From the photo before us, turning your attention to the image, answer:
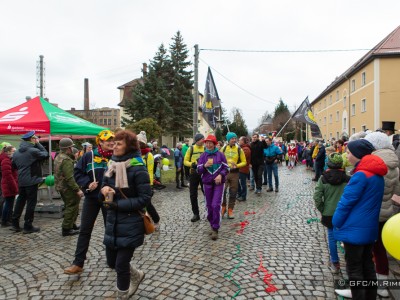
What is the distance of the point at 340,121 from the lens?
140 feet

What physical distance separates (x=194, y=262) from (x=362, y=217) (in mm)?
2393

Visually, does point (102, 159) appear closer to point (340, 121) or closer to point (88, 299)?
point (88, 299)

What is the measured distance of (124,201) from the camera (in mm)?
3074

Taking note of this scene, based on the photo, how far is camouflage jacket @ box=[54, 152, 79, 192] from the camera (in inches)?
220

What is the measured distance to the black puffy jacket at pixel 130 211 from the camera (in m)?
3.08

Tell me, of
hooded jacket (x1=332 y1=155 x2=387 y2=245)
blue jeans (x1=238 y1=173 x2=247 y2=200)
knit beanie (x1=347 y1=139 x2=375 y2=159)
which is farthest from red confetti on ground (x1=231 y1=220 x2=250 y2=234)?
knit beanie (x1=347 y1=139 x2=375 y2=159)

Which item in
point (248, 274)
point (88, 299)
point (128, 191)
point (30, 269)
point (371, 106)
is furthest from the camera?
point (371, 106)

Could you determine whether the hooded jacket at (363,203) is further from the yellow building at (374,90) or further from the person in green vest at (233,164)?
the yellow building at (374,90)

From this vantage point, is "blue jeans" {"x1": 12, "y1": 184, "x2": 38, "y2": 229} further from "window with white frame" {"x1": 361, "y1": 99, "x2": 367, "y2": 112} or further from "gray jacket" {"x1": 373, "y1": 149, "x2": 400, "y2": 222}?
"window with white frame" {"x1": 361, "y1": 99, "x2": 367, "y2": 112}

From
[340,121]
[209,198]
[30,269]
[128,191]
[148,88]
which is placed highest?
[148,88]

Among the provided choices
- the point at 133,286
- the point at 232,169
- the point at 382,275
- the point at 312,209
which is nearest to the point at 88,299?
the point at 133,286

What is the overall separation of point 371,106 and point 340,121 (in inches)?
436

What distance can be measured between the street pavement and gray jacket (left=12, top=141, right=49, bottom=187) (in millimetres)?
1034

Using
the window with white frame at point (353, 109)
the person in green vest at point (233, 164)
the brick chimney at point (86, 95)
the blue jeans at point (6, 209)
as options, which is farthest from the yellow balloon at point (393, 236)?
the brick chimney at point (86, 95)
